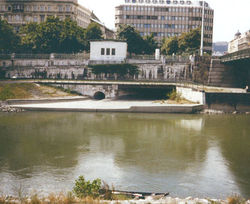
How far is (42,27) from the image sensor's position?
94.5m

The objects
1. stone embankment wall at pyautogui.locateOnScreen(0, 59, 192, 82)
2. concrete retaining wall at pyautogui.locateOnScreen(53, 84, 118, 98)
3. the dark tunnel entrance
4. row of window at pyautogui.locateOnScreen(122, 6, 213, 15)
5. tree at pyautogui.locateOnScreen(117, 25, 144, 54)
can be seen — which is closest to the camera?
concrete retaining wall at pyautogui.locateOnScreen(53, 84, 118, 98)

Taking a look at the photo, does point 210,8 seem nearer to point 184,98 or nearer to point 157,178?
point 184,98

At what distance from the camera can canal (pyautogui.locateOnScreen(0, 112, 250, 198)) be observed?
2323 cm

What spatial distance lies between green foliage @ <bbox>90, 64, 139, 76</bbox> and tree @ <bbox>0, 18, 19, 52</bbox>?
25.3 meters

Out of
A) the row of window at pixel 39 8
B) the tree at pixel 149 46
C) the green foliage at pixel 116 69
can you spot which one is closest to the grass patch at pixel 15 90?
the green foliage at pixel 116 69

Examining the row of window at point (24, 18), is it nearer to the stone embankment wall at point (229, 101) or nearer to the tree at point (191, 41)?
the tree at point (191, 41)

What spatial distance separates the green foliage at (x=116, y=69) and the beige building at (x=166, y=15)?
62.9 meters

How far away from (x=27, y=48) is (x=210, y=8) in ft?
260

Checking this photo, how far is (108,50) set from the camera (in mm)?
85000

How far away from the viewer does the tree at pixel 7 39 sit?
91.6 meters

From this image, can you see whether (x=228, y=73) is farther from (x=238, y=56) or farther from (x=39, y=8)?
(x=39, y=8)

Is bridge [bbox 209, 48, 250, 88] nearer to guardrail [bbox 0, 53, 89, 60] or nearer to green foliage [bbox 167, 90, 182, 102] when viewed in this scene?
green foliage [bbox 167, 90, 182, 102]

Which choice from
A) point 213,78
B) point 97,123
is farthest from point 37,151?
point 213,78

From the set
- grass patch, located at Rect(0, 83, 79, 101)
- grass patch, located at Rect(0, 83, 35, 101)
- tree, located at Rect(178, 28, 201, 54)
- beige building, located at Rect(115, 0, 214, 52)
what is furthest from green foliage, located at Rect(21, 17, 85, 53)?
beige building, located at Rect(115, 0, 214, 52)
